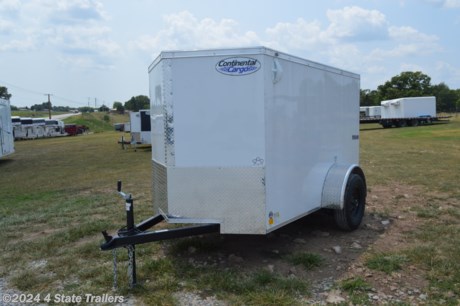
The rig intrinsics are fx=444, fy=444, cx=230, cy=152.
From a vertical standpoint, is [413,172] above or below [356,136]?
below

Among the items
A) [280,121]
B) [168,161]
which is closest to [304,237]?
[280,121]

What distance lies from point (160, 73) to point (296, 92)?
175 centimetres

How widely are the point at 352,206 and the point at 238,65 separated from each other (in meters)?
3.18

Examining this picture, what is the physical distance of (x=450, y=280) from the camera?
4750 mm

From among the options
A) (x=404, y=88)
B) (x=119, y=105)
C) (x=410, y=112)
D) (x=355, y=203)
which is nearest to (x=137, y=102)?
(x=119, y=105)

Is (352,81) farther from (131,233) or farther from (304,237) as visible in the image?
(131,233)

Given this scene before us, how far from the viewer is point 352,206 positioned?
6.91 metres

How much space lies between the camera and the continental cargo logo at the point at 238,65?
5.01 metres

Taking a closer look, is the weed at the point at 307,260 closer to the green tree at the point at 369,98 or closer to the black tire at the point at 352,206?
the black tire at the point at 352,206

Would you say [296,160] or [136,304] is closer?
[136,304]

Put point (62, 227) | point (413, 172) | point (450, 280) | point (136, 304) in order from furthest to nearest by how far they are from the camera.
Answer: point (413, 172) < point (62, 227) < point (450, 280) < point (136, 304)

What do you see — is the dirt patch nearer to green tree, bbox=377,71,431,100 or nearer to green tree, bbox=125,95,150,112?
green tree, bbox=377,71,431,100

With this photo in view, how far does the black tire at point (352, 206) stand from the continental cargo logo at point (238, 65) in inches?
100

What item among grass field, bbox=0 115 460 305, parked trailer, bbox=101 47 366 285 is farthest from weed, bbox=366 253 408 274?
parked trailer, bbox=101 47 366 285
